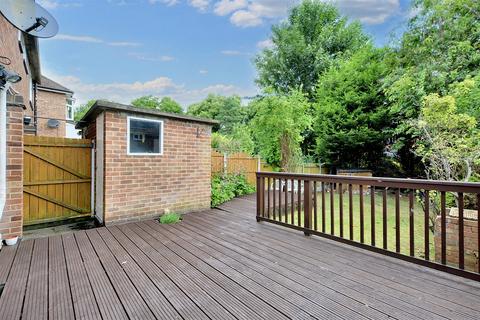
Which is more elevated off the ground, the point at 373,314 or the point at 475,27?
the point at 475,27

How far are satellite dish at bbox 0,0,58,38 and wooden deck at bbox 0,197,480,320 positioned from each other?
304cm

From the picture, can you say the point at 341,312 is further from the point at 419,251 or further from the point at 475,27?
the point at 475,27

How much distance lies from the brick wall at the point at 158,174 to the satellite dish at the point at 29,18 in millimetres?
1414

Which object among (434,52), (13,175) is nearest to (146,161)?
(13,175)

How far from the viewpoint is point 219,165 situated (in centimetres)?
768

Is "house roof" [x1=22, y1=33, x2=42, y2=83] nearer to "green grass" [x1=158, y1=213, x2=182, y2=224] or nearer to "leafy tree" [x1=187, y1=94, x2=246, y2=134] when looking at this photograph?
"green grass" [x1=158, y1=213, x2=182, y2=224]

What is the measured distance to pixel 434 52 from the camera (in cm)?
788

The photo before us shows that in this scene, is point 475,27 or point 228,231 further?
point 475,27

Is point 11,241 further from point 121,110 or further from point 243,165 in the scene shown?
point 243,165

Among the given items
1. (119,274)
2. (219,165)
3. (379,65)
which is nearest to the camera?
(119,274)

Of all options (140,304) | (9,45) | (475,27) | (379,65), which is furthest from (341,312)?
(379,65)

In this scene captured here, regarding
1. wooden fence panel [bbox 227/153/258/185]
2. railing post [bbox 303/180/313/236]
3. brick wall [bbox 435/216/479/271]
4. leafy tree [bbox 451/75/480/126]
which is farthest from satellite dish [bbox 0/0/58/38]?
leafy tree [bbox 451/75/480/126]

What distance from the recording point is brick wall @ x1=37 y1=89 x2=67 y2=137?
11422 millimetres

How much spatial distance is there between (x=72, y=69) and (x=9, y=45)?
11041mm
